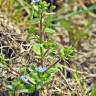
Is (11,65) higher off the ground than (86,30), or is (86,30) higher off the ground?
(11,65)

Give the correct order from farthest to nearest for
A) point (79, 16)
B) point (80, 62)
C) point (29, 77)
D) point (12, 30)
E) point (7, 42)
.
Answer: point (79, 16) < point (80, 62) < point (12, 30) < point (7, 42) < point (29, 77)

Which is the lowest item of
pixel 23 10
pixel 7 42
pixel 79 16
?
pixel 79 16

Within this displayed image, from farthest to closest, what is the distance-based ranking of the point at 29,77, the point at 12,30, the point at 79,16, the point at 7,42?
1. the point at 79,16
2. the point at 12,30
3. the point at 7,42
4. the point at 29,77

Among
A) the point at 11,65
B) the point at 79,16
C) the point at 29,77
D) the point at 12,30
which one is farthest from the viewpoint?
the point at 79,16

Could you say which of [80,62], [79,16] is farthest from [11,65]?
[79,16]

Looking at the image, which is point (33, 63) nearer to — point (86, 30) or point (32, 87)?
point (32, 87)

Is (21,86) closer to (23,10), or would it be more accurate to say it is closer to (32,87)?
(32,87)

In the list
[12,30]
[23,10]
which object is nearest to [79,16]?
[23,10]

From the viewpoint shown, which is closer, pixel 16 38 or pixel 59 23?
pixel 16 38

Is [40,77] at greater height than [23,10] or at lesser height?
greater
